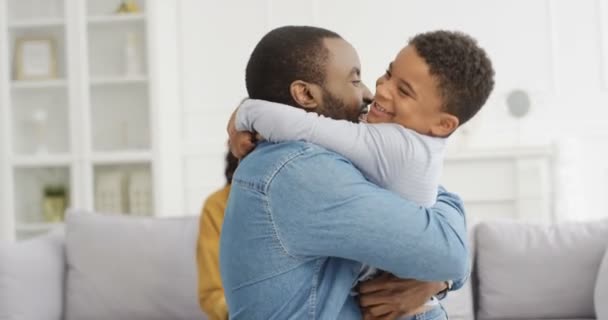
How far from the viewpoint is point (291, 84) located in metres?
1.22

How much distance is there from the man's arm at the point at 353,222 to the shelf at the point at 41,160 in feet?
14.0

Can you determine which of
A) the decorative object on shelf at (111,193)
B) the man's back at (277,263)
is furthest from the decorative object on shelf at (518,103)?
the man's back at (277,263)

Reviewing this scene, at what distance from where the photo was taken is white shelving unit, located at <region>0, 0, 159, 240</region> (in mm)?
5152

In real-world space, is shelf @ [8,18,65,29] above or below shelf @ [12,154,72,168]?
above

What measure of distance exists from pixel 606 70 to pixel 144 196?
9.23 ft

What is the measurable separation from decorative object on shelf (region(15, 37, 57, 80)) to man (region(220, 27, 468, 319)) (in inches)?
168

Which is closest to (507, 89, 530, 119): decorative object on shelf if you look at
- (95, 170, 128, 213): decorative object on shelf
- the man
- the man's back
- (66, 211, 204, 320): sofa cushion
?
(95, 170, 128, 213): decorative object on shelf

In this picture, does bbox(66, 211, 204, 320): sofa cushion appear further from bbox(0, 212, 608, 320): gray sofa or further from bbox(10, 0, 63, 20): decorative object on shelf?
bbox(10, 0, 63, 20): decorative object on shelf

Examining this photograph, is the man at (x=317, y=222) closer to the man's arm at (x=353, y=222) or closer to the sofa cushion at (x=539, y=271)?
the man's arm at (x=353, y=222)

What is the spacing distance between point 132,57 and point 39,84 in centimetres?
59

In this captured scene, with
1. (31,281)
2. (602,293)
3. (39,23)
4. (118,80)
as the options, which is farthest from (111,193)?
(602,293)

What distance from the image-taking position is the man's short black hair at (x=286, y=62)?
1208mm

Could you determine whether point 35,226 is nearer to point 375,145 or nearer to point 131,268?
point 131,268

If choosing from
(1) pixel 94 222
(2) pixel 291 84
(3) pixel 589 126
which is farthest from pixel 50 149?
(2) pixel 291 84
